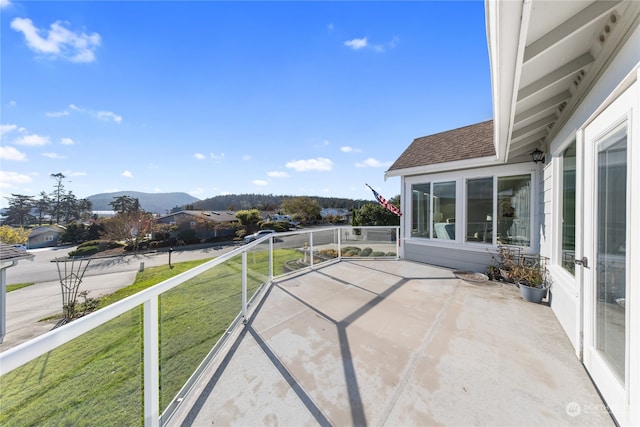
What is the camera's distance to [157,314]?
5.49 feet

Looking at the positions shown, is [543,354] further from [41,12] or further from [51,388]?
[41,12]

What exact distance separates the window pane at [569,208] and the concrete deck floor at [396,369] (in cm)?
94

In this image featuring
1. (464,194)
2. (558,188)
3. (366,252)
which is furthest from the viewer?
(366,252)

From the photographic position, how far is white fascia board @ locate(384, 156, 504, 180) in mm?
5348

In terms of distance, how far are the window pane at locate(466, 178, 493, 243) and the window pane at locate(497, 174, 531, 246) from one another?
19cm

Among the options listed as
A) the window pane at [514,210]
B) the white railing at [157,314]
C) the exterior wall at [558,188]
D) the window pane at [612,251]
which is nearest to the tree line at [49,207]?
the white railing at [157,314]

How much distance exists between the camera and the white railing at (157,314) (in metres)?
0.87

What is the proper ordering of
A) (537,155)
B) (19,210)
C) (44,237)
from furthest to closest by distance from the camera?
(19,210) → (44,237) → (537,155)

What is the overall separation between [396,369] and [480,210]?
506cm

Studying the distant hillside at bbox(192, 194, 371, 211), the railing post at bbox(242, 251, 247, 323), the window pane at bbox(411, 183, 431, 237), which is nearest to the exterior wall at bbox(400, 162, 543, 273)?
the window pane at bbox(411, 183, 431, 237)

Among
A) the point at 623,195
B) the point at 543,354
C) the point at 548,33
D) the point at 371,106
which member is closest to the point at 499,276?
the point at 543,354

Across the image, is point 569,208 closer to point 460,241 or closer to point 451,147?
point 460,241

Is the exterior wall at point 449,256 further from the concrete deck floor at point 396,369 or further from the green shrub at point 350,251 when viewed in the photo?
the concrete deck floor at point 396,369

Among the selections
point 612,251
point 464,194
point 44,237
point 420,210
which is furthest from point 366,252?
point 44,237
